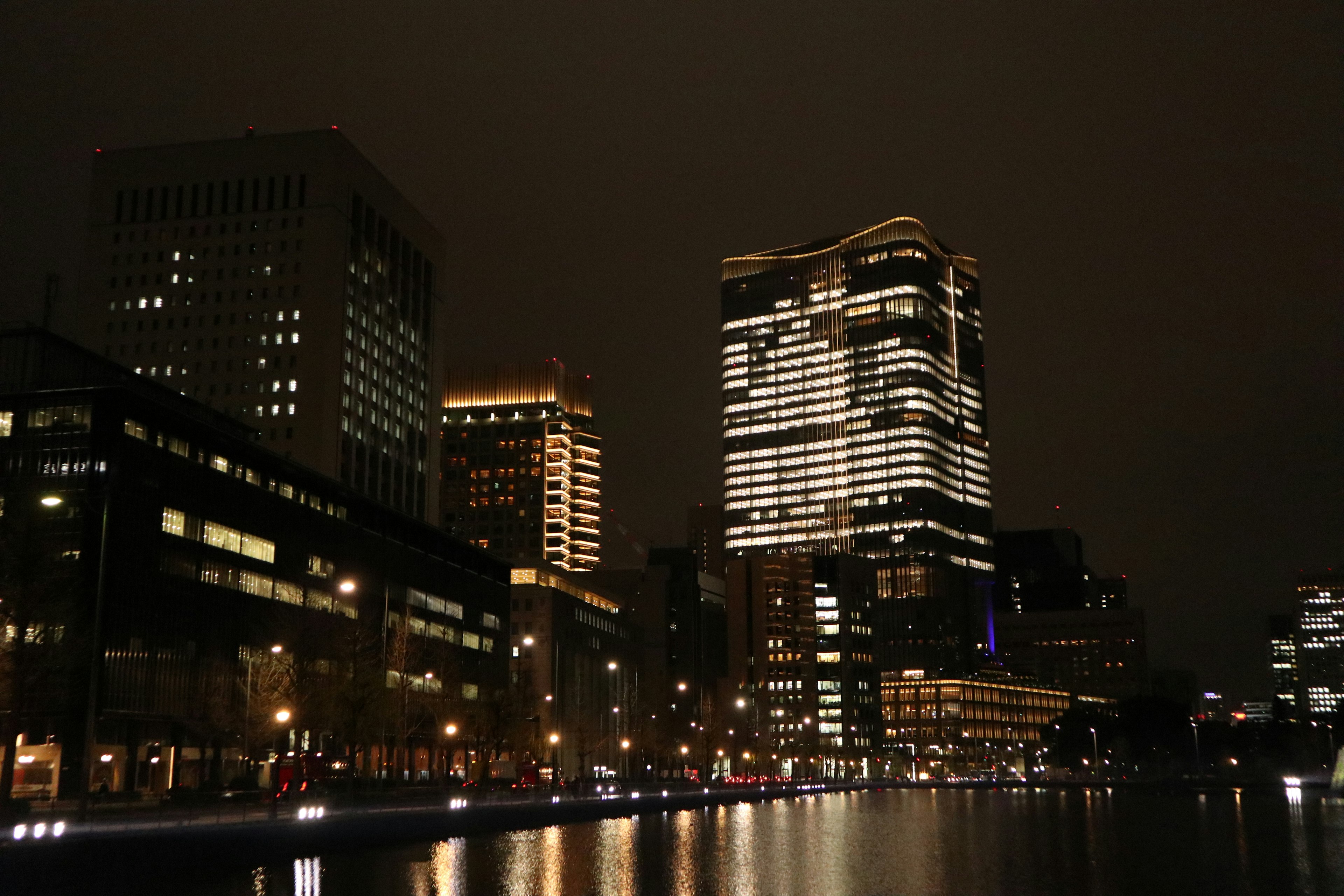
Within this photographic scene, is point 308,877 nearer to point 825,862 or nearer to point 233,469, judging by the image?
point 825,862

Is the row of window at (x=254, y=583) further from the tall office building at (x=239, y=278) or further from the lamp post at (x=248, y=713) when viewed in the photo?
the tall office building at (x=239, y=278)

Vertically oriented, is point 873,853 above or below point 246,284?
below

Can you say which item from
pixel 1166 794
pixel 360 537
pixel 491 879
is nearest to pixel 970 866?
pixel 491 879

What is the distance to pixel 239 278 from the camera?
594 ft

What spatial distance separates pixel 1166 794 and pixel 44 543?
134 m

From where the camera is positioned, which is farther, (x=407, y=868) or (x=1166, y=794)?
(x=1166, y=794)

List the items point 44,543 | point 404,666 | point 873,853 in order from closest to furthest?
1. point 873,853
2. point 44,543
3. point 404,666

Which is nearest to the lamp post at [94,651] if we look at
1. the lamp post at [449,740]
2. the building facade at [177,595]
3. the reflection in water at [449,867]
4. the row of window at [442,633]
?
the building facade at [177,595]

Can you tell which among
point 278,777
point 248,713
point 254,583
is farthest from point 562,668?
point 278,777

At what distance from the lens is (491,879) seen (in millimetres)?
46812

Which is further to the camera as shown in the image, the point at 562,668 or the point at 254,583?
the point at 562,668

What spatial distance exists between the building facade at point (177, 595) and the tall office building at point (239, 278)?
160 ft

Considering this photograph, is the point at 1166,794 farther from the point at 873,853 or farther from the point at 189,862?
the point at 189,862

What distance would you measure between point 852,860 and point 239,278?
146m
